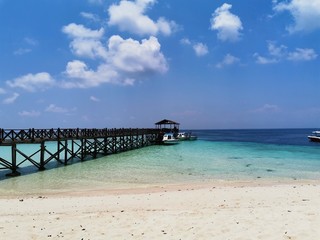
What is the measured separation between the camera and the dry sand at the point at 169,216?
309 inches

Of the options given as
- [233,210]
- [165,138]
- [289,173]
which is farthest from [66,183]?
[165,138]

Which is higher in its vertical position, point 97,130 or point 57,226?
point 97,130

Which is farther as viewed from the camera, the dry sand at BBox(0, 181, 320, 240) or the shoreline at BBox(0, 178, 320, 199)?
the shoreline at BBox(0, 178, 320, 199)

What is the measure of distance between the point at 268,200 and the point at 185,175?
9916mm

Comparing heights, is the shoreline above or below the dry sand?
below

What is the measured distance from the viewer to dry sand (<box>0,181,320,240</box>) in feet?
25.7

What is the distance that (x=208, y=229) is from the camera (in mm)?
8031

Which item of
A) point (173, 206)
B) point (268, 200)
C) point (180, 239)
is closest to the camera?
point (180, 239)

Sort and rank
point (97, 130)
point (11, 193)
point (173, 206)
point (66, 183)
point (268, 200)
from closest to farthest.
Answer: point (173, 206)
point (268, 200)
point (11, 193)
point (66, 183)
point (97, 130)

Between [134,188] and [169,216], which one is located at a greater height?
[169,216]

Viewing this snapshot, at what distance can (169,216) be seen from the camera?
9.56 metres

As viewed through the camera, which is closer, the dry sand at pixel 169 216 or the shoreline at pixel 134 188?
the dry sand at pixel 169 216

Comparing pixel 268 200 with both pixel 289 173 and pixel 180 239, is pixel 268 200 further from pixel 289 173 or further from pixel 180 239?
pixel 289 173

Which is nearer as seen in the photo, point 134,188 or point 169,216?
point 169,216
